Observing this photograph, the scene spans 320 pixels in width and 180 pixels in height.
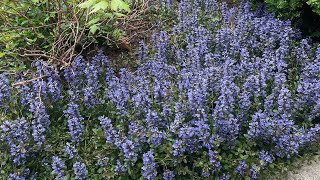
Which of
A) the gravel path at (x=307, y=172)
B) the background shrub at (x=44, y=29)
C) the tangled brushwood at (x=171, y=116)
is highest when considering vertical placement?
the background shrub at (x=44, y=29)

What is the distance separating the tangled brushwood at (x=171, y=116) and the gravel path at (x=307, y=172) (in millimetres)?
169

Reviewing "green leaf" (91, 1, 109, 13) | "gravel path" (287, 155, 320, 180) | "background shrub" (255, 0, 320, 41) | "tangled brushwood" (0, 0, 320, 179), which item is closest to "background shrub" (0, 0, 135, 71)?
"tangled brushwood" (0, 0, 320, 179)

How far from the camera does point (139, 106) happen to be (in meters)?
3.29

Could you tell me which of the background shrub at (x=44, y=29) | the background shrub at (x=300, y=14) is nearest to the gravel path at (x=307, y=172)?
the background shrub at (x=300, y=14)

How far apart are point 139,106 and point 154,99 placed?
0.28m

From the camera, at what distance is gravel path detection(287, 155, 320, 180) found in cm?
315

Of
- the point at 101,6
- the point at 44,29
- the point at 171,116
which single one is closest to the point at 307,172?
the point at 171,116

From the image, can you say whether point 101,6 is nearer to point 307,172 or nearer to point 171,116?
point 171,116

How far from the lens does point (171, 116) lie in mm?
3277

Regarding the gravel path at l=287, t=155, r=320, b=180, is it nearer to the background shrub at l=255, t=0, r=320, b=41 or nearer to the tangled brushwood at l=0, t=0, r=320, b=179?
the tangled brushwood at l=0, t=0, r=320, b=179

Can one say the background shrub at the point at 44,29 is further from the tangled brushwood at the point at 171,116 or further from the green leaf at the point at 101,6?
the green leaf at the point at 101,6

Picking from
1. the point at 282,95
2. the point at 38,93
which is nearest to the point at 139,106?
the point at 38,93

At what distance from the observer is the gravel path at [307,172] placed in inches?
124

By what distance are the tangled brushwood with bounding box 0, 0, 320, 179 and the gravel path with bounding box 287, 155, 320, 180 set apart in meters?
0.17
